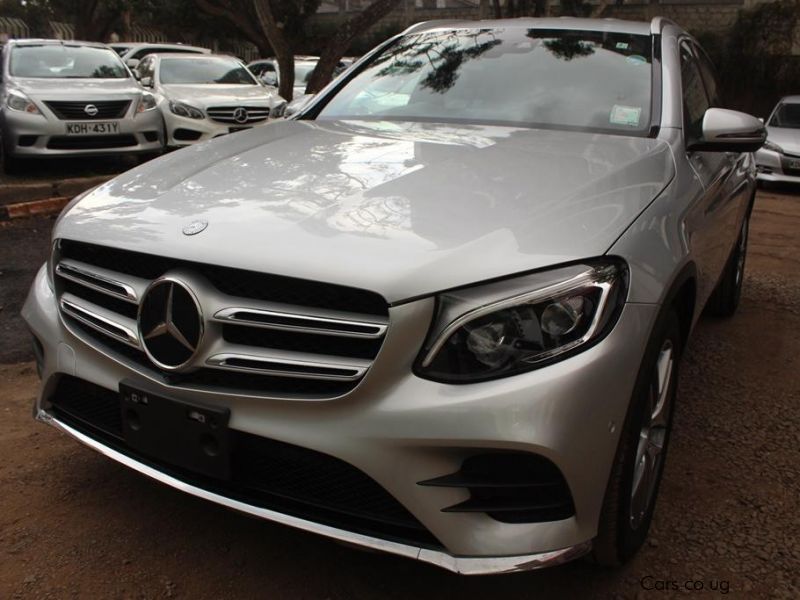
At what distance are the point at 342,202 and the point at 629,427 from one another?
968 millimetres

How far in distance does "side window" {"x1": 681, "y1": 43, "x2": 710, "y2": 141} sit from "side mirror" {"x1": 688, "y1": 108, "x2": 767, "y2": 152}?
9 centimetres

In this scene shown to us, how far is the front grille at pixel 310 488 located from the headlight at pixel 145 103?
7.26 meters

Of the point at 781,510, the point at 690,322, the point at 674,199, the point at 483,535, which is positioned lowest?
the point at 781,510

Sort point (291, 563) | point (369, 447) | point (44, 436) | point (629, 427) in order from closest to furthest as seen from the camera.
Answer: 1. point (369, 447)
2. point (629, 427)
3. point (291, 563)
4. point (44, 436)

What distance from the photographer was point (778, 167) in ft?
34.6

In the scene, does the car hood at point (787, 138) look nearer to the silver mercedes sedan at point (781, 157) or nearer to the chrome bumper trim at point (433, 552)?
the silver mercedes sedan at point (781, 157)

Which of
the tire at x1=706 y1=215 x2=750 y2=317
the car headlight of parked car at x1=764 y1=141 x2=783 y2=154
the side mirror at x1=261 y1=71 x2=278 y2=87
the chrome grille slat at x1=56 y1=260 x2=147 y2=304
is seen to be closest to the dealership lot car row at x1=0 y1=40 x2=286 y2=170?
the tire at x1=706 y1=215 x2=750 y2=317

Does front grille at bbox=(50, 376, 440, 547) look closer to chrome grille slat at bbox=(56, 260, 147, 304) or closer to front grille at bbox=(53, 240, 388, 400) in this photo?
front grille at bbox=(53, 240, 388, 400)

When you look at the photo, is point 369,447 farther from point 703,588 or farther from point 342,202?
point 703,588

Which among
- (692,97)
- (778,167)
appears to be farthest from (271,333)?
(778,167)

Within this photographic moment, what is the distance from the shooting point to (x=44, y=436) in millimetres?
2975

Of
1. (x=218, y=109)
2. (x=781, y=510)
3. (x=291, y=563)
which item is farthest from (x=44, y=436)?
(x=218, y=109)

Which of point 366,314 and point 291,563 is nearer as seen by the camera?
point 366,314

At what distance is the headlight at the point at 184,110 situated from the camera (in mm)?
9398
